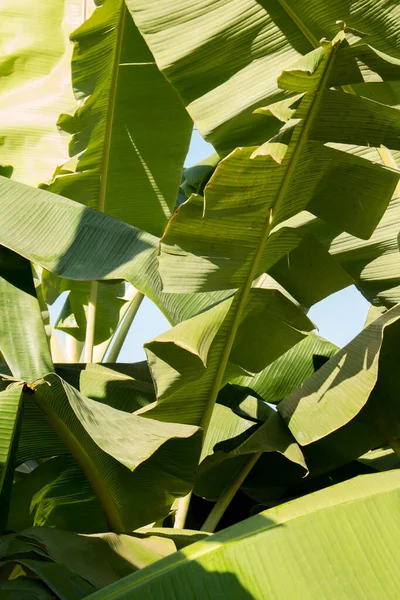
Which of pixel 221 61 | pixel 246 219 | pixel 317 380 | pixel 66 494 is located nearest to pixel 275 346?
pixel 317 380

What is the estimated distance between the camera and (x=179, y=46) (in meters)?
2.08

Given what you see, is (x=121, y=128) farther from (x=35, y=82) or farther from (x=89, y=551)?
(x=89, y=551)

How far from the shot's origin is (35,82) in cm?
324

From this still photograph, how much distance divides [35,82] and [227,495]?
6.90ft

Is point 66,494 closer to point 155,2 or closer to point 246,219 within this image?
point 246,219

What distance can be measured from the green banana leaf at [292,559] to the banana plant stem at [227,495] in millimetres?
740

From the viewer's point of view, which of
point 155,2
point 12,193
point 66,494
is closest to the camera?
point 66,494

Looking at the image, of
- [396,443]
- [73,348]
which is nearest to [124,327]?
[73,348]

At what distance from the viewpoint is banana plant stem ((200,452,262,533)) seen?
1994 millimetres

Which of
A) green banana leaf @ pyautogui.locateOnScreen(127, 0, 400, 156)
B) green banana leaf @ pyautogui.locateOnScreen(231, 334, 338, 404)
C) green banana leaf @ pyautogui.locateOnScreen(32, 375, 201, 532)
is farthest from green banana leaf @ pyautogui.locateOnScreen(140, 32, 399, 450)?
green banana leaf @ pyautogui.locateOnScreen(231, 334, 338, 404)

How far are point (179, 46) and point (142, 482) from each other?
47.9 inches

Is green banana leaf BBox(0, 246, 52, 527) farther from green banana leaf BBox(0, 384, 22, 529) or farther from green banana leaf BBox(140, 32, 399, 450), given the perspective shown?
green banana leaf BBox(140, 32, 399, 450)

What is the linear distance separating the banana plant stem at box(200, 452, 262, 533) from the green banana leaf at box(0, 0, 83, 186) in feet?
5.37

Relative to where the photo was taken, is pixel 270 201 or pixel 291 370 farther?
pixel 291 370
